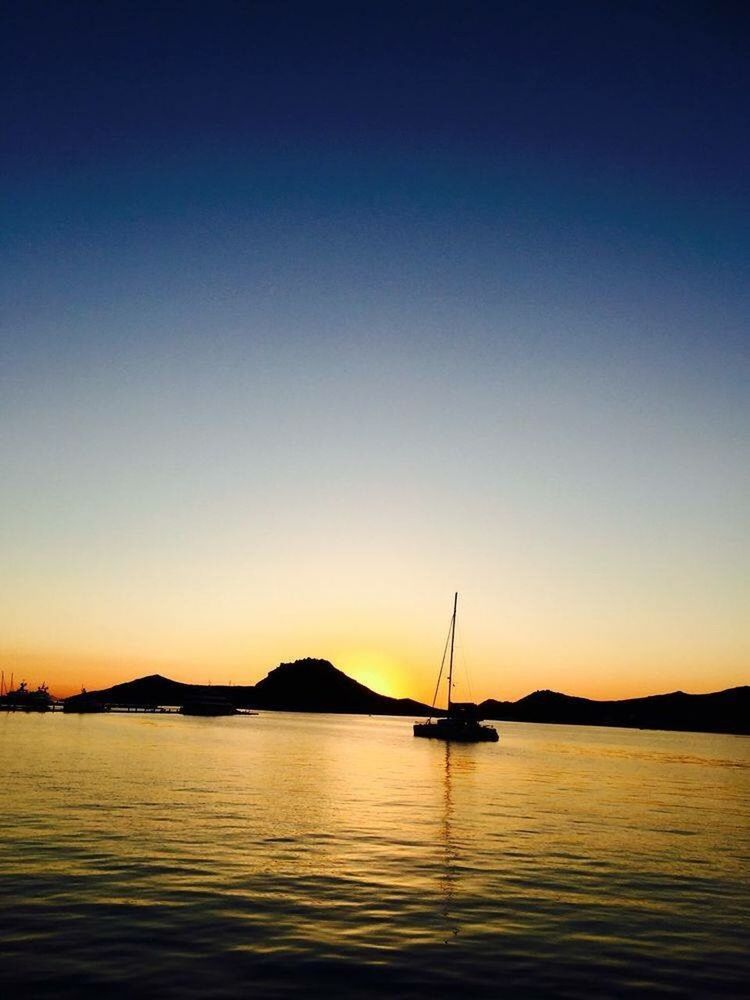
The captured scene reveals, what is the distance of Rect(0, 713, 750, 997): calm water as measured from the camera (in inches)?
728

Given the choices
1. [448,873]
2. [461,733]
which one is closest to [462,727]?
[461,733]

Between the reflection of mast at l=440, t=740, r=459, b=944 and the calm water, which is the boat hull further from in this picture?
the reflection of mast at l=440, t=740, r=459, b=944

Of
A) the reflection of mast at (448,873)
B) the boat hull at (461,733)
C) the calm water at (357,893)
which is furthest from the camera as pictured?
the boat hull at (461,733)

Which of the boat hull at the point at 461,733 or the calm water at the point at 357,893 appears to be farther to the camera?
the boat hull at the point at 461,733

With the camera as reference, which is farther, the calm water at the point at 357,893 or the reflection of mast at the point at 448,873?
the reflection of mast at the point at 448,873

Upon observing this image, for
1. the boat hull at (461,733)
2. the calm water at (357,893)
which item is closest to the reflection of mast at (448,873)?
the calm water at (357,893)

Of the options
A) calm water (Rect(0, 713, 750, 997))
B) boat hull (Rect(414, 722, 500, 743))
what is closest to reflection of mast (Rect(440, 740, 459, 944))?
calm water (Rect(0, 713, 750, 997))

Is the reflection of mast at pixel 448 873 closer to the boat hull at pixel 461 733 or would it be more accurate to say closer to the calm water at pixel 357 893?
the calm water at pixel 357 893

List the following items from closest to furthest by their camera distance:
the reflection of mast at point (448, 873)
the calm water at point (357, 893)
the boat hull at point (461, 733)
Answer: the calm water at point (357, 893), the reflection of mast at point (448, 873), the boat hull at point (461, 733)

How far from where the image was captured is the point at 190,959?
1888cm

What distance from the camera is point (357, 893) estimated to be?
26453 mm

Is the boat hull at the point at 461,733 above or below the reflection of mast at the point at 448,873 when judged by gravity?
above

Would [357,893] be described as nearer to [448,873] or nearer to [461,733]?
[448,873]

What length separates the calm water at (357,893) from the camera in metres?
18.5
